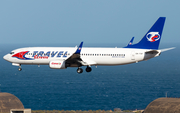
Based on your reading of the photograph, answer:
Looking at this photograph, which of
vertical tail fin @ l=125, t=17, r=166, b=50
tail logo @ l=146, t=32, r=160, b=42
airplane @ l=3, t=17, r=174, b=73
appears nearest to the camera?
airplane @ l=3, t=17, r=174, b=73

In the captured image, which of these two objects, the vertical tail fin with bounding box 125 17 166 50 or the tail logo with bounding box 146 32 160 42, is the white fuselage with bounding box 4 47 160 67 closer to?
the vertical tail fin with bounding box 125 17 166 50

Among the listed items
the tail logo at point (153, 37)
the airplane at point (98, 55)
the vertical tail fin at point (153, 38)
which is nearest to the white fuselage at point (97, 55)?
the airplane at point (98, 55)

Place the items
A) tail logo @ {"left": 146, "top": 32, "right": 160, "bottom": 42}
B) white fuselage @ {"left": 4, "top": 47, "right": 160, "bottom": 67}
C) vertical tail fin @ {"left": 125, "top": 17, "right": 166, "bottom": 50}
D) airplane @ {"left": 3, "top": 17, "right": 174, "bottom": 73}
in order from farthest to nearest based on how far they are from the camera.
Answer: tail logo @ {"left": 146, "top": 32, "right": 160, "bottom": 42} → vertical tail fin @ {"left": 125, "top": 17, "right": 166, "bottom": 50} → white fuselage @ {"left": 4, "top": 47, "right": 160, "bottom": 67} → airplane @ {"left": 3, "top": 17, "right": 174, "bottom": 73}

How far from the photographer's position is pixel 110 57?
3108 inches

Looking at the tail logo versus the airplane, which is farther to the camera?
the tail logo

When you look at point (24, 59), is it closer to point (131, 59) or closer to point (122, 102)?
point (131, 59)

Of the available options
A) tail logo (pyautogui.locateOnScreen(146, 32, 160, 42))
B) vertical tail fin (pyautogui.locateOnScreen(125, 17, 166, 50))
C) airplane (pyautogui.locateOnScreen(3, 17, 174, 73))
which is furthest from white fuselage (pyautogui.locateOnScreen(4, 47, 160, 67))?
tail logo (pyautogui.locateOnScreen(146, 32, 160, 42))

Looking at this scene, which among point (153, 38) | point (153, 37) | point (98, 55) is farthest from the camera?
point (153, 37)

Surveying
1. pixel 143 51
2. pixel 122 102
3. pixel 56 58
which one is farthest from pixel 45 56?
pixel 122 102

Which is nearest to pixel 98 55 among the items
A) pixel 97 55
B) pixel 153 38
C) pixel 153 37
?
pixel 97 55

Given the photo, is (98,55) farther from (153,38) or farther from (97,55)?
(153,38)

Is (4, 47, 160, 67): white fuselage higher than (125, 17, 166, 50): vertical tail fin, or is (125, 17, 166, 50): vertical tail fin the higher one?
(125, 17, 166, 50): vertical tail fin

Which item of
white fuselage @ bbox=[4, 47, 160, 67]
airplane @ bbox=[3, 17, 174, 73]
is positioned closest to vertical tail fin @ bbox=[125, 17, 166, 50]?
airplane @ bbox=[3, 17, 174, 73]

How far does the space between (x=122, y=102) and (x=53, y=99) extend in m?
38.8
